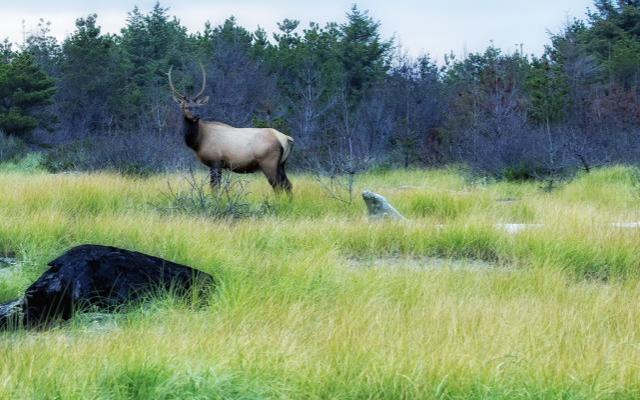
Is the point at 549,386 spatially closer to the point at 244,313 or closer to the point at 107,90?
the point at 244,313

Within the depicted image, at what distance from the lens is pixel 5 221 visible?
708cm

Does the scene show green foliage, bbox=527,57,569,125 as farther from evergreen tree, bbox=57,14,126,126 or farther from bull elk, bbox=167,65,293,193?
evergreen tree, bbox=57,14,126,126

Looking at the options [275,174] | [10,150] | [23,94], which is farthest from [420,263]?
[23,94]

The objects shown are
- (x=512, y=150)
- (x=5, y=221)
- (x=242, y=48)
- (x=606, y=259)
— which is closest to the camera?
(x=606, y=259)

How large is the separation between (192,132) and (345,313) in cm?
702

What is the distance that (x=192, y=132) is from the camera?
1080 cm

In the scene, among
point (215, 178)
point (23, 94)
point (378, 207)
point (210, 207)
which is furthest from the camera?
point (23, 94)

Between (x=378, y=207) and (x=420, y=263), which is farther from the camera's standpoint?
(x=378, y=207)

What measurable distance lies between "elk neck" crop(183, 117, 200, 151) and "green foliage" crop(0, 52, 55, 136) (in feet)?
53.9

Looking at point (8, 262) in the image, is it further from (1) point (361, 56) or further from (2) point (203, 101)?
(1) point (361, 56)

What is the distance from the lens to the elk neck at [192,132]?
1077cm

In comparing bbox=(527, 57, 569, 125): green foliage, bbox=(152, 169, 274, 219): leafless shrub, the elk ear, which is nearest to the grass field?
bbox=(152, 169, 274, 219): leafless shrub

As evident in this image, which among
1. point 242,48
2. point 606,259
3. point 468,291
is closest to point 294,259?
point 468,291

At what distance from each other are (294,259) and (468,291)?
127cm
